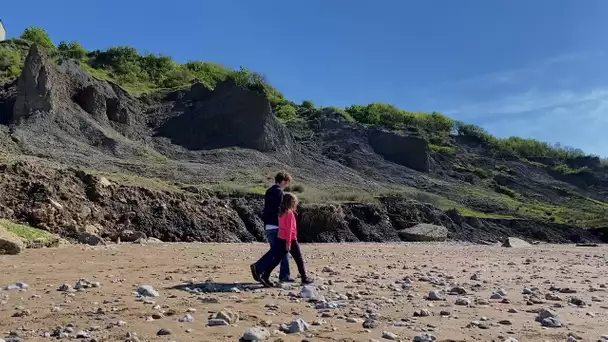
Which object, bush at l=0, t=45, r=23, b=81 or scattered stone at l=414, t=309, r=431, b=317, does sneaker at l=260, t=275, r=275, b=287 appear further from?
bush at l=0, t=45, r=23, b=81

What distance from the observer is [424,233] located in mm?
34000

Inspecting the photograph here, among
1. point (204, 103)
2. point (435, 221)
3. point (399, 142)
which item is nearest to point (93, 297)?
point (435, 221)

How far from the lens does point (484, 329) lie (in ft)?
20.0

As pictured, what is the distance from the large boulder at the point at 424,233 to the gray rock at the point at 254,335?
29110 mm

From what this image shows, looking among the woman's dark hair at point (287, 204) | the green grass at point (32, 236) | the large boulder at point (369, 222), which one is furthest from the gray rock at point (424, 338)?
the large boulder at point (369, 222)

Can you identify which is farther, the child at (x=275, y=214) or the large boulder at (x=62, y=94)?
the large boulder at (x=62, y=94)

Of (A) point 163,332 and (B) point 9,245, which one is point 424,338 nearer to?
(A) point 163,332

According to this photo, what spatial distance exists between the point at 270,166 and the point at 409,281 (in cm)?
4037

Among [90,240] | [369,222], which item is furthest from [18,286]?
[369,222]

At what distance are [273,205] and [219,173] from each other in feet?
107

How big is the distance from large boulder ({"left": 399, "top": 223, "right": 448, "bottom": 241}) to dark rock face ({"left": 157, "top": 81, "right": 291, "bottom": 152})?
23112mm

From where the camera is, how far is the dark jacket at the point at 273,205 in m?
9.41

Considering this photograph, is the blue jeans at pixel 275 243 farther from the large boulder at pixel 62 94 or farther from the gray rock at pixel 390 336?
the large boulder at pixel 62 94

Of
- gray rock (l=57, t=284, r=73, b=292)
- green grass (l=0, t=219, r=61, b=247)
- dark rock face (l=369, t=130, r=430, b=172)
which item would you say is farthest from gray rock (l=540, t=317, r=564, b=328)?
dark rock face (l=369, t=130, r=430, b=172)
